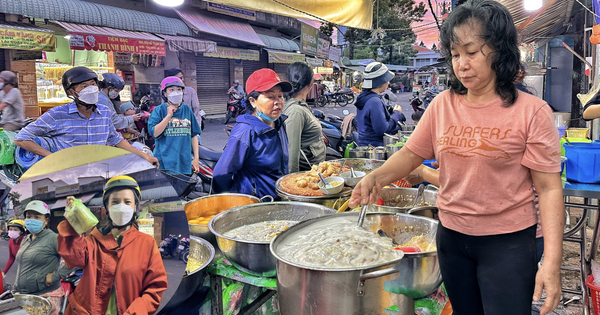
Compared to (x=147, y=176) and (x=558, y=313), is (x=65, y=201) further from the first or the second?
(x=558, y=313)

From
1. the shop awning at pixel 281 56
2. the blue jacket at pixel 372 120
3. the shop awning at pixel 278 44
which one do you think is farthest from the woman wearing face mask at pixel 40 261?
the shop awning at pixel 278 44

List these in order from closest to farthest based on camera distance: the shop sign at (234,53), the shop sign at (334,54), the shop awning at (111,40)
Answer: the shop awning at (111,40), the shop sign at (234,53), the shop sign at (334,54)

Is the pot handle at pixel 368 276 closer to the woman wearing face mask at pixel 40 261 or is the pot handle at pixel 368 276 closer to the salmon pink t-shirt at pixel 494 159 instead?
the salmon pink t-shirt at pixel 494 159

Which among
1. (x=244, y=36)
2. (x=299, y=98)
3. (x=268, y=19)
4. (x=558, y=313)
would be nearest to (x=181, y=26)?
(x=244, y=36)

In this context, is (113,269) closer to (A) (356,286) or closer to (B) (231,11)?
(A) (356,286)

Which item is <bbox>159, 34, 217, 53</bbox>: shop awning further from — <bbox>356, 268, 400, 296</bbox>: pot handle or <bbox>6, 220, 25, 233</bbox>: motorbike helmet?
<bbox>356, 268, 400, 296</bbox>: pot handle

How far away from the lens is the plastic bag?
53.2 inches

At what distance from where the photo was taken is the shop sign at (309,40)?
19.6m

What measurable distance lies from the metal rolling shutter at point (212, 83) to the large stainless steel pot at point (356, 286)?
582 inches

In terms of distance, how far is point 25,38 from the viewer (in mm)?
7523

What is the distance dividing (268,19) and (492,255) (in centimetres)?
1696

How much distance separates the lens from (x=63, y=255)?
1.33 m

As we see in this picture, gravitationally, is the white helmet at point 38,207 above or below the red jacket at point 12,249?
above

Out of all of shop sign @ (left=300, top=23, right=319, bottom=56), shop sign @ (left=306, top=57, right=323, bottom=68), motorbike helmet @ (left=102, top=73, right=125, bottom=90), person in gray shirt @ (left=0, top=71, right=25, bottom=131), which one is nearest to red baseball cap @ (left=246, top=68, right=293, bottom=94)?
person in gray shirt @ (left=0, top=71, right=25, bottom=131)
